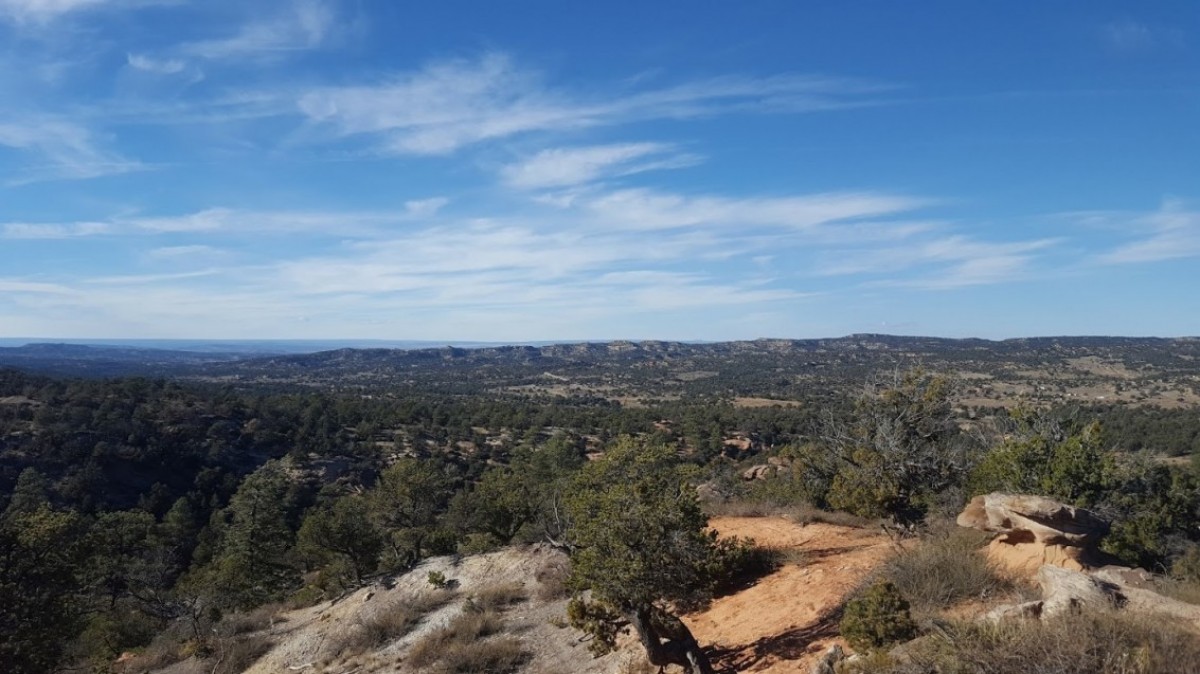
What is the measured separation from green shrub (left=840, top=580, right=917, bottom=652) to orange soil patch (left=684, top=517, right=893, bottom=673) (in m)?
1.98

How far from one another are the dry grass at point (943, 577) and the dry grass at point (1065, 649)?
2.90 metres

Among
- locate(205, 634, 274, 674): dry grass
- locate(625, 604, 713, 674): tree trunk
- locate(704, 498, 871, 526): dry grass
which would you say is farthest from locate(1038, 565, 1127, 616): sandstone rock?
locate(205, 634, 274, 674): dry grass

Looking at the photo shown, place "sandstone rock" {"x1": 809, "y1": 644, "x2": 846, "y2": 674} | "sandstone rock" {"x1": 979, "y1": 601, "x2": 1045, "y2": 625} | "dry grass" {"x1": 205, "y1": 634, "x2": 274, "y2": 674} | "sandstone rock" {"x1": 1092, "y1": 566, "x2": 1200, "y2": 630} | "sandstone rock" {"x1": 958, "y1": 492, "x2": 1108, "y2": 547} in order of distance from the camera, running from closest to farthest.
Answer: "sandstone rock" {"x1": 979, "y1": 601, "x2": 1045, "y2": 625} < "sandstone rock" {"x1": 1092, "y1": 566, "x2": 1200, "y2": 630} < "sandstone rock" {"x1": 809, "y1": 644, "x2": 846, "y2": 674} < "sandstone rock" {"x1": 958, "y1": 492, "x2": 1108, "y2": 547} < "dry grass" {"x1": 205, "y1": 634, "x2": 274, "y2": 674}

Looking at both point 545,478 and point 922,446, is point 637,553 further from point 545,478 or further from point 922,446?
point 545,478

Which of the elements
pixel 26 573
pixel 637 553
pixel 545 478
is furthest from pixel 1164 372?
pixel 26 573

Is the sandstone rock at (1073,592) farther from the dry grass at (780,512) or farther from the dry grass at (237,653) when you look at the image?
the dry grass at (237,653)

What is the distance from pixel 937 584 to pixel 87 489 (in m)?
58.0

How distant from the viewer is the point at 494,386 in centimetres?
15350

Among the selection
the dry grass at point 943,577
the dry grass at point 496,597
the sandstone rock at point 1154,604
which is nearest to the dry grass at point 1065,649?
the sandstone rock at point 1154,604

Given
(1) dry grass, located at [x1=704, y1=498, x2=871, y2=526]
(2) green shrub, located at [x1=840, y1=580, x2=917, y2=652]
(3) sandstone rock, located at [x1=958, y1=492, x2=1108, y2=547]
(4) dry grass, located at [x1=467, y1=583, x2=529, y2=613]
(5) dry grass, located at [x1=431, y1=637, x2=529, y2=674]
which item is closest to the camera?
(2) green shrub, located at [x1=840, y1=580, x2=917, y2=652]

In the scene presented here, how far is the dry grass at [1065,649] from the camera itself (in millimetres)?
6496

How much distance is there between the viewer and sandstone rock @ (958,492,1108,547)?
1189cm

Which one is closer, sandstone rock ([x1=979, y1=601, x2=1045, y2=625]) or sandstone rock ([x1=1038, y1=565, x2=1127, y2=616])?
sandstone rock ([x1=979, y1=601, x2=1045, y2=625])

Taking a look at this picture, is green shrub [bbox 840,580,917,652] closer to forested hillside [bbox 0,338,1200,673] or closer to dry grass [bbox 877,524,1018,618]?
dry grass [bbox 877,524,1018,618]
